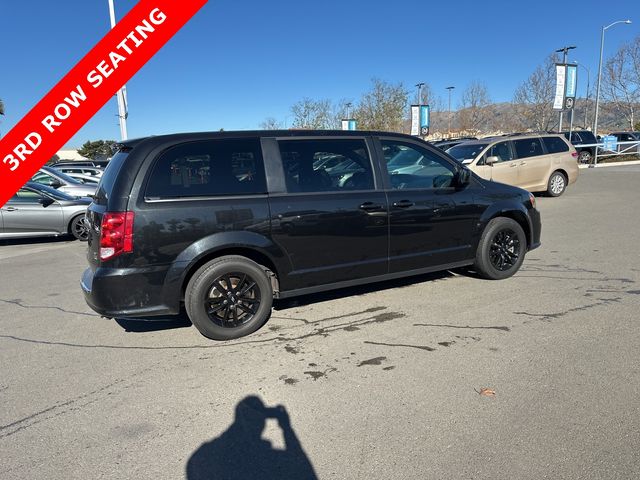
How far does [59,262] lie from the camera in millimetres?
7926

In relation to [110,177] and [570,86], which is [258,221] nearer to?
[110,177]

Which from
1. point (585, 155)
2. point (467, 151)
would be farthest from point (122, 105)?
point (585, 155)

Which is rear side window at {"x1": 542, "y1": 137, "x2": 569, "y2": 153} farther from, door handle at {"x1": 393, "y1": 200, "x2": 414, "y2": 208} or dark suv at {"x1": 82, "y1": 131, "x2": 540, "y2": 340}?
door handle at {"x1": 393, "y1": 200, "x2": 414, "y2": 208}

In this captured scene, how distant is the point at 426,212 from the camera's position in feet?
16.4

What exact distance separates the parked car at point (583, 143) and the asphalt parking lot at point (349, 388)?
25.7 meters

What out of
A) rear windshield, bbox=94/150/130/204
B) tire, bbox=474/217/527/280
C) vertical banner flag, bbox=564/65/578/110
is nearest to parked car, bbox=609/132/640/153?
vertical banner flag, bbox=564/65/578/110

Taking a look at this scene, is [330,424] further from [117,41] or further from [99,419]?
[117,41]

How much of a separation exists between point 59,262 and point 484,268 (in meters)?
6.94

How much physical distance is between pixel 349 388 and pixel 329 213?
1.78 meters

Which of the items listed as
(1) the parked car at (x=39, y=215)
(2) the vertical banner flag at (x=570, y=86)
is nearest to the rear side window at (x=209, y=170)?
(1) the parked car at (x=39, y=215)

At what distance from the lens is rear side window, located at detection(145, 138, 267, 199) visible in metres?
3.93

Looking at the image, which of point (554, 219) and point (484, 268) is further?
point (554, 219)

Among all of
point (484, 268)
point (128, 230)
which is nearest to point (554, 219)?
point (484, 268)

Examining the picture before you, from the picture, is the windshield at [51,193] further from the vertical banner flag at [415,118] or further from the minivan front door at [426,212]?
the vertical banner flag at [415,118]
